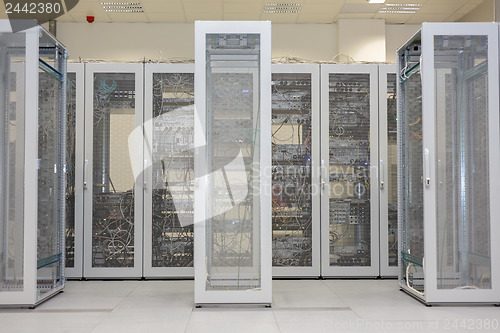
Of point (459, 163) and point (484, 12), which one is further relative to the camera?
point (484, 12)

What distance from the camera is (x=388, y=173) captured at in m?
4.58

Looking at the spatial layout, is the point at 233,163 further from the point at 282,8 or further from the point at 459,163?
the point at 282,8

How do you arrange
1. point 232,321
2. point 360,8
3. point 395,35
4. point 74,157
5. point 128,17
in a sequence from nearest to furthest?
point 232,321 < point 74,157 < point 360,8 < point 128,17 < point 395,35

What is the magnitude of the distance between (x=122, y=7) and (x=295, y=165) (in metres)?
3.50

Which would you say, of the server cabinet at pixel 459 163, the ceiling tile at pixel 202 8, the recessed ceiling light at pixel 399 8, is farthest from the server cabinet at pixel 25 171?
the recessed ceiling light at pixel 399 8

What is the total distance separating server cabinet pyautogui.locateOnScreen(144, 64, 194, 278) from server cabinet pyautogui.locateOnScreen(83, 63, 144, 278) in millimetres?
90

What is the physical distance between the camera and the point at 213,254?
3.46 metres

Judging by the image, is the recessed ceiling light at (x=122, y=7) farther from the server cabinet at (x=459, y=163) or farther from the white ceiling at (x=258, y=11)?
the server cabinet at (x=459, y=163)

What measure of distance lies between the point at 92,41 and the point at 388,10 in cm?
433

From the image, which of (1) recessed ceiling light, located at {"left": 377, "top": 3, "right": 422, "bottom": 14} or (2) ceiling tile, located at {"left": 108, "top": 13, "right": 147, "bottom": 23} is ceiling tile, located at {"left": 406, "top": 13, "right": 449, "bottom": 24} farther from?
(2) ceiling tile, located at {"left": 108, "top": 13, "right": 147, "bottom": 23}

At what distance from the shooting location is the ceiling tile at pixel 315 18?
6566 millimetres

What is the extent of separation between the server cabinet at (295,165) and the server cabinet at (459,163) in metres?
1.16

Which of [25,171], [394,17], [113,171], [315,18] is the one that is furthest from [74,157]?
[394,17]

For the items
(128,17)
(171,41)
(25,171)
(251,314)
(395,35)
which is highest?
(128,17)
